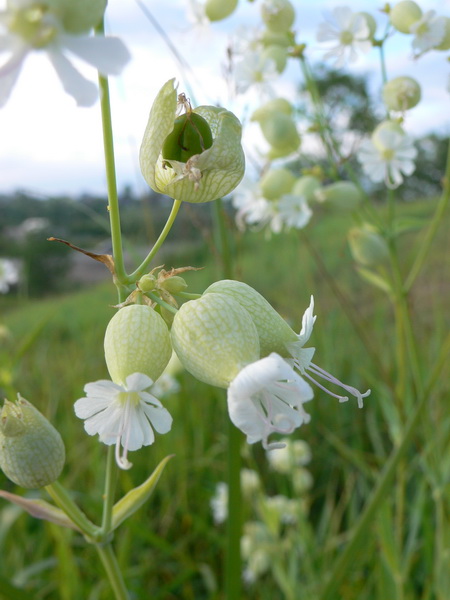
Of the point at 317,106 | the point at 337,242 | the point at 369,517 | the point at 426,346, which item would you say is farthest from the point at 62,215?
the point at 369,517

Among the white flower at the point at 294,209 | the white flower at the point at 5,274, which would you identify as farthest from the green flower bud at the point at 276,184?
the white flower at the point at 5,274

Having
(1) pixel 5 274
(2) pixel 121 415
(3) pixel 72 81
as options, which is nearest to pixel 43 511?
(2) pixel 121 415

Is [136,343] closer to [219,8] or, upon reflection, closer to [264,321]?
[264,321]

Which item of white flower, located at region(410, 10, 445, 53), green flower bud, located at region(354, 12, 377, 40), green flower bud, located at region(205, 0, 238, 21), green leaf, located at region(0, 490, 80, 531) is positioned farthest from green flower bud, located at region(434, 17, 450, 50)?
green leaf, located at region(0, 490, 80, 531)

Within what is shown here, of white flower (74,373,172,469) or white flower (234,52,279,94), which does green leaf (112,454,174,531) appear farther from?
white flower (234,52,279,94)

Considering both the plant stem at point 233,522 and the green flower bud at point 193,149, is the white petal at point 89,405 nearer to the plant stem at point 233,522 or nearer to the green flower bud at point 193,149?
the green flower bud at point 193,149

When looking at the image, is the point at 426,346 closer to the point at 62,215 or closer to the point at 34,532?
the point at 34,532
